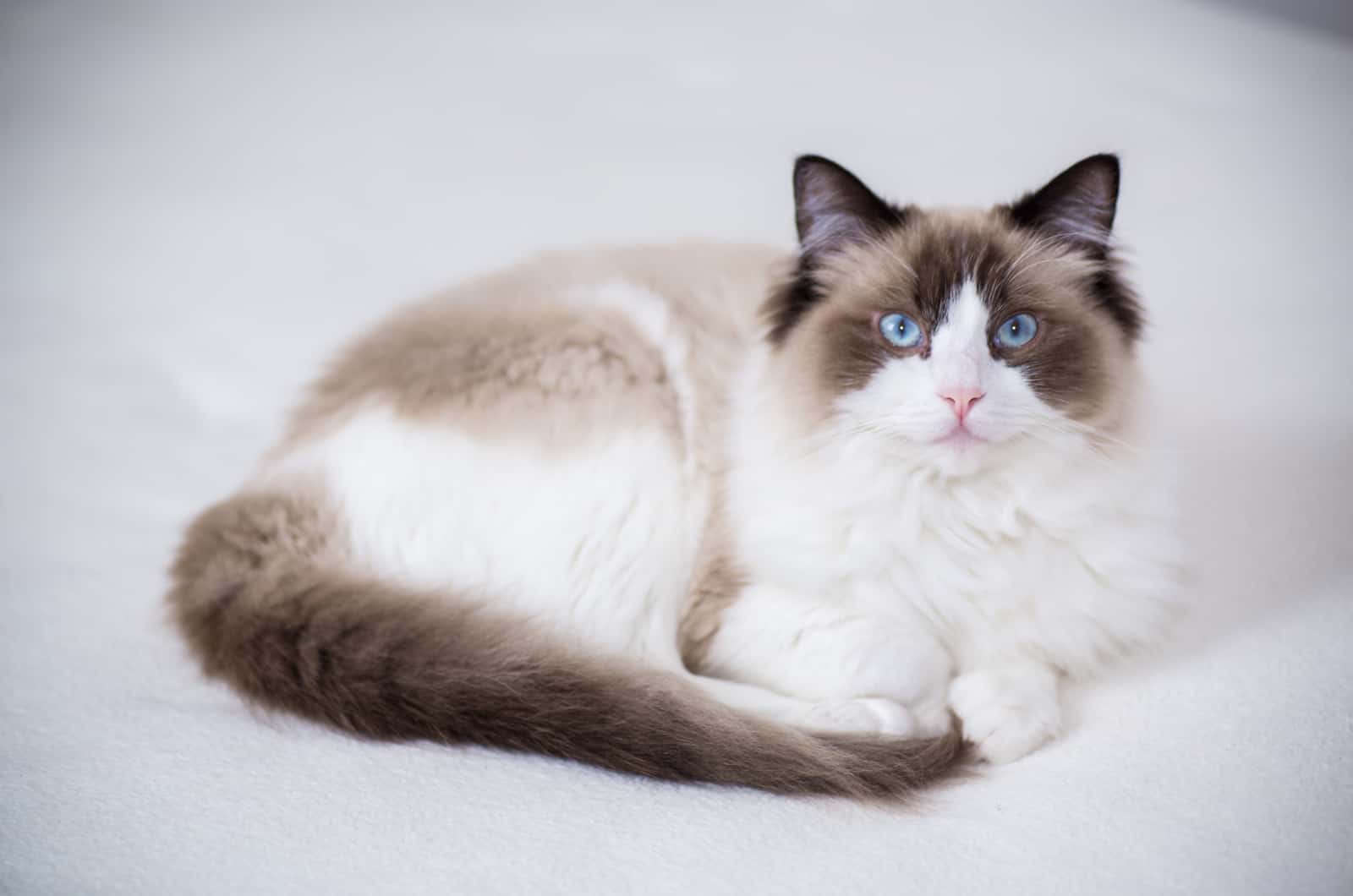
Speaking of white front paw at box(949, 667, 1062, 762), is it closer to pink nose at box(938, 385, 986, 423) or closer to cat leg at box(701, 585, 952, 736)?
cat leg at box(701, 585, 952, 736)

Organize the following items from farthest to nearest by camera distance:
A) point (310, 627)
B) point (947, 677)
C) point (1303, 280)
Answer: point (1303, 280) → point (947, 677) → point (310, 627)

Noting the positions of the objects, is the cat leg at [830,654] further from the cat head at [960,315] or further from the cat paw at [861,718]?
the cat head at [960,315]

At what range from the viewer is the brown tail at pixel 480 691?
166cm

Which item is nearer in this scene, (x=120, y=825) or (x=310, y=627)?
(x=120, y=825)

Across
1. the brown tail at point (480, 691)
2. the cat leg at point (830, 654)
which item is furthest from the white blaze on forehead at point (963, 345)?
the brown tail at point (480, 691)

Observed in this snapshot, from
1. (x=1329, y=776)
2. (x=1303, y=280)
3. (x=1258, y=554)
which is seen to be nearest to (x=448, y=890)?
(x=1329, y=776)

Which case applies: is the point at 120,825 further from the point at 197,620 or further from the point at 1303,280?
the point at 1303,280

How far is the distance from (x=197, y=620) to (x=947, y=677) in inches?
49.5

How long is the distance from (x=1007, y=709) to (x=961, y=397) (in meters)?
0.51

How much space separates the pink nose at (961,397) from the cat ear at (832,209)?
1.33ft

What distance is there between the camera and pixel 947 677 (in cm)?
193

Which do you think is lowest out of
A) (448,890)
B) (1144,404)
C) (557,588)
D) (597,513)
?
(448,890)

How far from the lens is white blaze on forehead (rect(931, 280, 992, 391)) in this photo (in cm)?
171

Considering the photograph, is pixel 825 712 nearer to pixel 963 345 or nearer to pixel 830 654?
pixel 830 654
